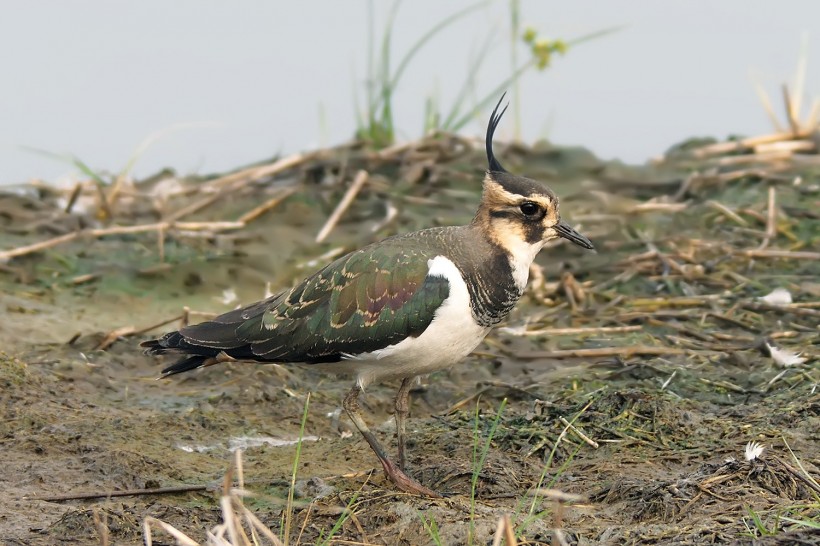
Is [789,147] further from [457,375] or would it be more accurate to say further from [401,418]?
[401,418]

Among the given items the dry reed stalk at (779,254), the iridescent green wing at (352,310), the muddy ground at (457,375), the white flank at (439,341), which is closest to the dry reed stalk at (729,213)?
the muddy ground at (457,375)

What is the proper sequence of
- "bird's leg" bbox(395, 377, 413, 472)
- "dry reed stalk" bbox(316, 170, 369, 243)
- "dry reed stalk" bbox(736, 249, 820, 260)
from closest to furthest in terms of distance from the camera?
"bird's leg" bbox(395, 377, 413, 472)
"dry reed stalk" bbox(736, 249, 820, 260)
"dry reed stalk" bbox(316, 170, 369, 243)

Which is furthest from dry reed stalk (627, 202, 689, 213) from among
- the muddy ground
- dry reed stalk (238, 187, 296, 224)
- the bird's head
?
the bird's head

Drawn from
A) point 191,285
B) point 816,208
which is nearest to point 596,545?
point 191,285

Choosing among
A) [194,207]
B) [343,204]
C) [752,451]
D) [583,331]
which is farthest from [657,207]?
[752,451]

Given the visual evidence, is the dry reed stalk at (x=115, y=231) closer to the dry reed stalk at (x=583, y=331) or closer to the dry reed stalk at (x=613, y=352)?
the dry reed stalk at (x=583, y=331)

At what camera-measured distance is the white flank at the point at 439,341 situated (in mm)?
5199

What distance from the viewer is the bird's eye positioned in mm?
5559

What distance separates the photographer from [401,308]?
17.2ft

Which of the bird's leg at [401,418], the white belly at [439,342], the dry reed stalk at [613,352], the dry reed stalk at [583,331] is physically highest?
the white belly at [439,342]

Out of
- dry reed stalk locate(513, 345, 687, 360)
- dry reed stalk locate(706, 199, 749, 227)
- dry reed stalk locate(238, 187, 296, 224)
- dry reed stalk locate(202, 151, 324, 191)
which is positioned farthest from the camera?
dry reed stalk locate(202, 151, 324, 191)

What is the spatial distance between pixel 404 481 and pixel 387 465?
0.13 m

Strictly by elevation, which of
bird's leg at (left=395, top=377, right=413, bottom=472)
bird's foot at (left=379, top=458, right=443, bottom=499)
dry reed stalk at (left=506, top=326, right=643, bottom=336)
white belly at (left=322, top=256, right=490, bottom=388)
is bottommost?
dry reed stalk at (left=506, top=326, right=643, bottom=336)

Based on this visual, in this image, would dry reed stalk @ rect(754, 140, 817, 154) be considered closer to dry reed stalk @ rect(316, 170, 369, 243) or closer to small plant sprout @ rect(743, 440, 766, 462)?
dry reed stalk @ rect(316, 170, 369, 243)
